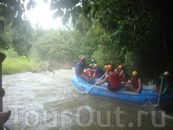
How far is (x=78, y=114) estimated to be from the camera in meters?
5.52

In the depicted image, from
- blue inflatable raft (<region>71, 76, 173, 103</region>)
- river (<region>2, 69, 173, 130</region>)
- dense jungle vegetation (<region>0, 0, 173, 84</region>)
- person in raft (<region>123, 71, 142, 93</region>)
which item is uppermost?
dense jungle vegetation (<region>0, 0, 173, 84</region>)

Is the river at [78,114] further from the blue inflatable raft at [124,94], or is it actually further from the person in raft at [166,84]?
the person in raft at [166,84]

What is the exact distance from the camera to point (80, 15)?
2102 mm

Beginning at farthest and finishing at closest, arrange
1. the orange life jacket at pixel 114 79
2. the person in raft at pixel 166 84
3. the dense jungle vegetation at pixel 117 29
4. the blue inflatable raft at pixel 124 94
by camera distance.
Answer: the orange life jacket at pixel 114 79
the blue inflatable raft at pixel 124 94
the person in raft at pixel 166 84
the dense jungle vegetation at pixel 117 29

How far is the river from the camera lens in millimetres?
4748

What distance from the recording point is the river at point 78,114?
4.75m

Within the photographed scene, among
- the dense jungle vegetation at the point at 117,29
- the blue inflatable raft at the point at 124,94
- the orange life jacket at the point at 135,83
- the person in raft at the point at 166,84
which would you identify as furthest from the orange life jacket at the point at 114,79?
the person in raft at the point at 166,84

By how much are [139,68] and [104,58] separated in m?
3.48

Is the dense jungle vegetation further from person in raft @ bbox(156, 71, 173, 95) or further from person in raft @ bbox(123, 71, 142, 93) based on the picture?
person in raft @ bbox(123, 71, 142, 93)

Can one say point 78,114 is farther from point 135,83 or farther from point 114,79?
point 135,83

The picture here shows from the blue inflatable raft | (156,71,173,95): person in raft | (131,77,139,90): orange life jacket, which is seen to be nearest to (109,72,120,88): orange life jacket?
the blue inflatable raft

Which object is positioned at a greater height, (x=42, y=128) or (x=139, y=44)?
(x=139, y=44)

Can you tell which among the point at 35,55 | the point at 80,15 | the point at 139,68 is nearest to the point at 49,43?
the point at 35,55

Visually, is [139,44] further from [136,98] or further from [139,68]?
[136,98]
